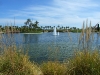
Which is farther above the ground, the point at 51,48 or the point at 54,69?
the point at 51,48

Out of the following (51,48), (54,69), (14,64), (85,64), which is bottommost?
(54,69)

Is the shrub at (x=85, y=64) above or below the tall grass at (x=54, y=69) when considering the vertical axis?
above

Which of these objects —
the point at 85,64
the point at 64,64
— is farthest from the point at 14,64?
the point at 85,64

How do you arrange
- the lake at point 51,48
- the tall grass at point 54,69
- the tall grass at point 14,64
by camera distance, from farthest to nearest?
1. the lake at point 51,48
2. the tall grass at point 14,64
3. the tall grass at point 54,69

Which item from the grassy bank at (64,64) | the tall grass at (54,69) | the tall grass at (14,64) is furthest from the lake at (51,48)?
the tall grass at (54,69)

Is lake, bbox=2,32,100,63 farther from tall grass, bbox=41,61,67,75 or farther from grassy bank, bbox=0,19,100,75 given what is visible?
tall grass, bbox=41,61,67,75

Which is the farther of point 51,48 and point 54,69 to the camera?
point 51,48

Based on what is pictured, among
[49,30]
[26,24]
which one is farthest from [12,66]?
[49,30]

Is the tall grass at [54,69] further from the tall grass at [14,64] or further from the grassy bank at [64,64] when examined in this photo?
the tall grass at [14,64]

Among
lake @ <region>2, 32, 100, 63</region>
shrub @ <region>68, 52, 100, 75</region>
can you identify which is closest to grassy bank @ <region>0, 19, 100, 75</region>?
A: shrub @ <region>68, 52, 100, 75</region>

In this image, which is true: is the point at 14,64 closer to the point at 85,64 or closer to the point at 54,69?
the point at 54,69

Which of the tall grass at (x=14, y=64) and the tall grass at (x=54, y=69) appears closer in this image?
the tall grass at (x=54, y=69)

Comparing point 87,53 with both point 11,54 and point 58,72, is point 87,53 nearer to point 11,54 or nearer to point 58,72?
point 58,72

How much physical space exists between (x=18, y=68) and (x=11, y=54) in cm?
48
